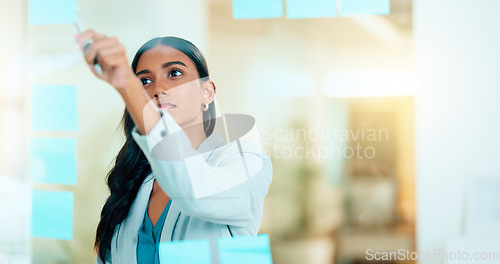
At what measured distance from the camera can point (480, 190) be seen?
1326 millimetres

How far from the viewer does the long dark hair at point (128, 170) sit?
111 centimetres

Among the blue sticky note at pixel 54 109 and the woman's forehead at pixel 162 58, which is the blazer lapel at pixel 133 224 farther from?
the blue sticky note at pixel 54 109

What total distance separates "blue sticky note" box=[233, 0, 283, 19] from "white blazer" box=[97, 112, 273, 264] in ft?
1.27

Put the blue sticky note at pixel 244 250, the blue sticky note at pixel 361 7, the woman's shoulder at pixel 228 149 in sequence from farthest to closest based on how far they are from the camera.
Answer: the blue sticky note at pixel 361 7 → the blue sticky note at pixel 244 250 → the woman's shoulder at pixel 228 149

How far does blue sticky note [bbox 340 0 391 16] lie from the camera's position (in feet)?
4.18

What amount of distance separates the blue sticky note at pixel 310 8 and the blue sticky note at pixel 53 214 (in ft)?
2.81

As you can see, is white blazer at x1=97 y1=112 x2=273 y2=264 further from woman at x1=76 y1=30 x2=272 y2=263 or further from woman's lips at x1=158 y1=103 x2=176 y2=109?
woman's lips at x1=158 y1=103 x2=176 y2=109

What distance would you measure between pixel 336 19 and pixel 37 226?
3.63 feet

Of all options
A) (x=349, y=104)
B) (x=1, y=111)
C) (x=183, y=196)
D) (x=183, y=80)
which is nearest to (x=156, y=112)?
(x=183, y=196)

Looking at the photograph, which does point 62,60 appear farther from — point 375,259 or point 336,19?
point 375,259

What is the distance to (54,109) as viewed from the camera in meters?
1.36

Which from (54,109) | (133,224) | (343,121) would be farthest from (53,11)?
(343,121)

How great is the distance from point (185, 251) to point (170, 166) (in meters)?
0.41

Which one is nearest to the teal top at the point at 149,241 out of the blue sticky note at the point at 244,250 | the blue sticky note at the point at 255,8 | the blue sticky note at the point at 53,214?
the blue sticky note at the point at 244,250
